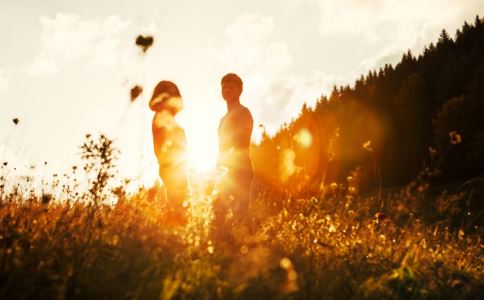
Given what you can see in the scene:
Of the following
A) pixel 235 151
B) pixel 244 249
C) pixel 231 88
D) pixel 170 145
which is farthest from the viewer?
pixel 231 88

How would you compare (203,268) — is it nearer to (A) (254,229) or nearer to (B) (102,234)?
(B) (102,234)

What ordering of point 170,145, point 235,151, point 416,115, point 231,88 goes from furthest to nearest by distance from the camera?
point 416,115 < point 231,88 < point 170,145 < point 235,151

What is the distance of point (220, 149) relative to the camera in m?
6.59

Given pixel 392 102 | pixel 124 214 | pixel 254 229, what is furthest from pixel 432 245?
pixel 392 102

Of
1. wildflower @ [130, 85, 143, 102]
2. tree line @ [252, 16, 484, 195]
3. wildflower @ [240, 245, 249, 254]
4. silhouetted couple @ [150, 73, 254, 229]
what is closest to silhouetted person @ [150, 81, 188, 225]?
silhouetted couple @ [150, 73, 254, 229]

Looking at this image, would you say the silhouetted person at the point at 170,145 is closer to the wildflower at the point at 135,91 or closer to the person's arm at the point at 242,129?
the person's arm at the point at 242,129

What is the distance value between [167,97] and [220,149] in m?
1.37

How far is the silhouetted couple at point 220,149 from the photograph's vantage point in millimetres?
6180

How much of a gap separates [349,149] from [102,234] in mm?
69316

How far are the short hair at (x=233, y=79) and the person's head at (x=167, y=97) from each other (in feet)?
2.84

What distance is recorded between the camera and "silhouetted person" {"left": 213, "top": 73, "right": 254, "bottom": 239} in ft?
20.1

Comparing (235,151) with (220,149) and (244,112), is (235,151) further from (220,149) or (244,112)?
(244,112)

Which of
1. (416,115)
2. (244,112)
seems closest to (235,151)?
(244,112)

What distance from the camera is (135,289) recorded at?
106 inches
